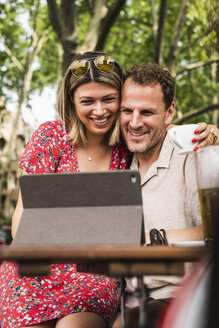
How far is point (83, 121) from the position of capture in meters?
3.14

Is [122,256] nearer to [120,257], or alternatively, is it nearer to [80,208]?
[120,257]

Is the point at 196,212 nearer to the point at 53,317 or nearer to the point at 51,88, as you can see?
the point at 53,317

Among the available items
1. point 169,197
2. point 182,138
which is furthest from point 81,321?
point 182,138

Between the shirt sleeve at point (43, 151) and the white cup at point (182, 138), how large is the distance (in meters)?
1.02

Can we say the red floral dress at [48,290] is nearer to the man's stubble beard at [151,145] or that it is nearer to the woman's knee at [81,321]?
the woman's knee at [81,321]

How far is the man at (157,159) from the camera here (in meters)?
2.65

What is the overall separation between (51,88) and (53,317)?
1757 cm

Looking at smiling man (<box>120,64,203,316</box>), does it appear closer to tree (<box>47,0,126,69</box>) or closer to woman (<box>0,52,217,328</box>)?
woman (<box>0,52,217,328</box>)

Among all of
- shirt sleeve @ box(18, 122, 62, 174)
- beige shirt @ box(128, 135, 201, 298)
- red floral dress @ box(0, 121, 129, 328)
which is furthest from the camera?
shirt sleeve @ box(18, 122, 62, 174)

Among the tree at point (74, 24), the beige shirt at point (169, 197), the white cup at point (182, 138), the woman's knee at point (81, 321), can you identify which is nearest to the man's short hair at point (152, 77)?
the beige shirt at point (169, 197)

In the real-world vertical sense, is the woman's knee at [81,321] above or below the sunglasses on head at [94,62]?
below

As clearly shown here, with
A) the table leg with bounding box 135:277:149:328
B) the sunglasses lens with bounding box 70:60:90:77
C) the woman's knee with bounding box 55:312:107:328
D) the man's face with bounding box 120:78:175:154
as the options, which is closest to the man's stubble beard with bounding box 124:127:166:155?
the man's face with bounding box 120:78:175:154

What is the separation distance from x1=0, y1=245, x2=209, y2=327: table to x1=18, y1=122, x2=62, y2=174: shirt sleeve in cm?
153

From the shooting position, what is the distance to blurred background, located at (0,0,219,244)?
298 inches
